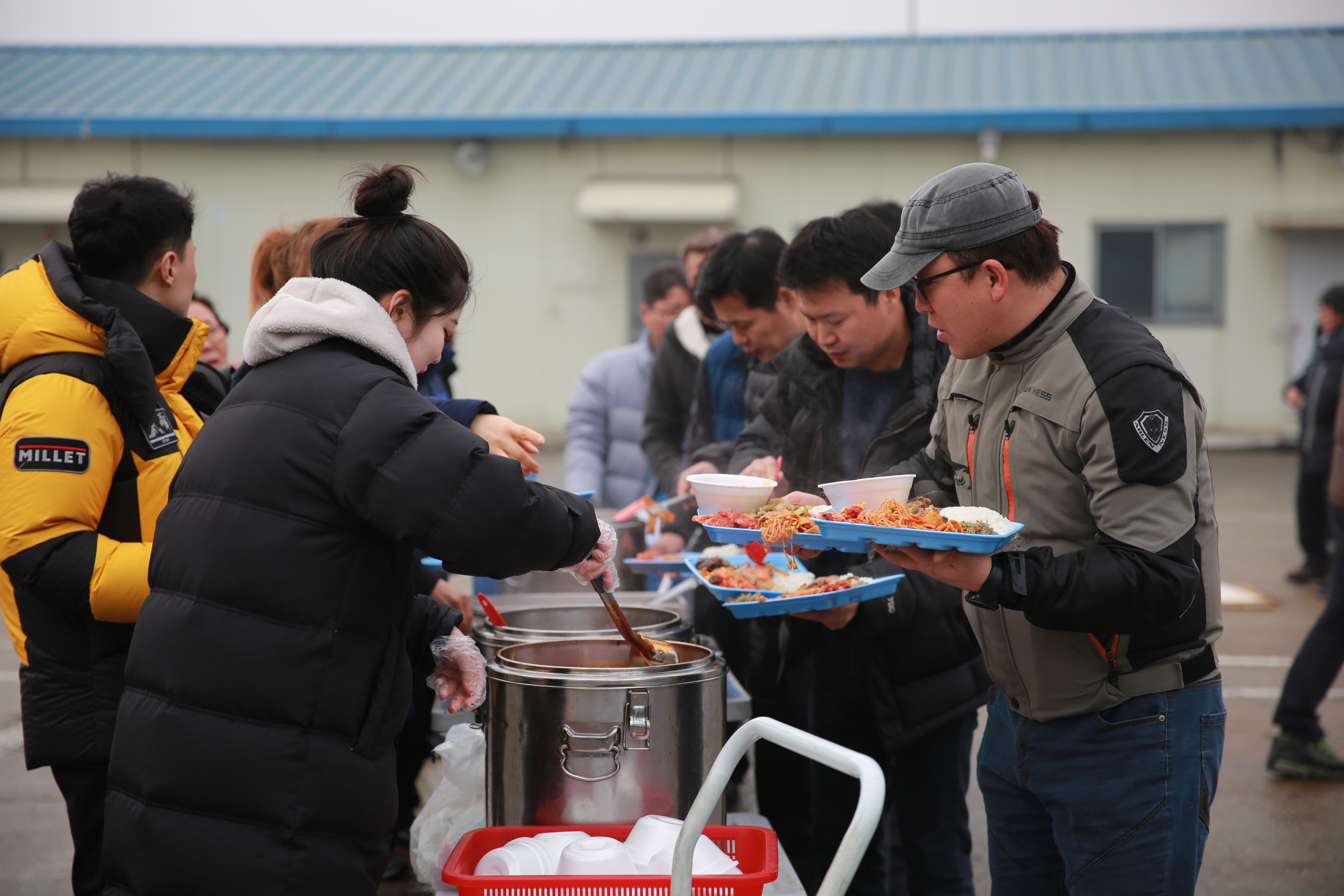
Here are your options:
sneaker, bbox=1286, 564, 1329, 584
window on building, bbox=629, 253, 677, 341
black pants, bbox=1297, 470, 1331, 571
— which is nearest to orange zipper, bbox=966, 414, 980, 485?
black pants, bbox=1297, 470, 1331, 571

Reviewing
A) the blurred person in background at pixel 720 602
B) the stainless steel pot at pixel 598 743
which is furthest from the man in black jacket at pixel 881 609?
the stainless steel pot at pixel 598 743

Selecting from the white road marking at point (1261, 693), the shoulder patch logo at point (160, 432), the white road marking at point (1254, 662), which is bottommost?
the white road marking at point (1261, 693)

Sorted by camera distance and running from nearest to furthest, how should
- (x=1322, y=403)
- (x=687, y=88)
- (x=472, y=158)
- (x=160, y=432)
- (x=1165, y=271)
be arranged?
(x=160, y=432), (x=1322, y=403), (x=1165, y=271), (x=472, y=158), (x=687, y=88)

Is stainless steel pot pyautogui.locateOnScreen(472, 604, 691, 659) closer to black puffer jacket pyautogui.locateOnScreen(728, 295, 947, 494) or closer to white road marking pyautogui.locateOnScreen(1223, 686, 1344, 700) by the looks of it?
black puffer jacket pyautogui.locateOnScreen(728, 295, 947, 494)

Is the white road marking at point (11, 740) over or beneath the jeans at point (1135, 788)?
beneath

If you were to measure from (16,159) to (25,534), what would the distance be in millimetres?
15575

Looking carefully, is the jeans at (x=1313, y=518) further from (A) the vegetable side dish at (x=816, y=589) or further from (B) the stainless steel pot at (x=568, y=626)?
(B) the stainless steel pot at (x=568, y=626)

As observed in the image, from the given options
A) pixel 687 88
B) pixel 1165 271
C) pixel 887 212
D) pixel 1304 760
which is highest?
pixel 687 88

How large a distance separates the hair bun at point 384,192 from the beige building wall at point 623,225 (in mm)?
12107

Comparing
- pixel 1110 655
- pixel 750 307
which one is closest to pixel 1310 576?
pixel 750 307

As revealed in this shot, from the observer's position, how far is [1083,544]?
1924 mm

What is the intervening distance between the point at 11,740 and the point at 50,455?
3.58 meters

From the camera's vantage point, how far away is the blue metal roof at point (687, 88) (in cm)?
1416

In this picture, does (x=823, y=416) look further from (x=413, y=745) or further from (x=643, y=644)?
(x=413, y=745)
